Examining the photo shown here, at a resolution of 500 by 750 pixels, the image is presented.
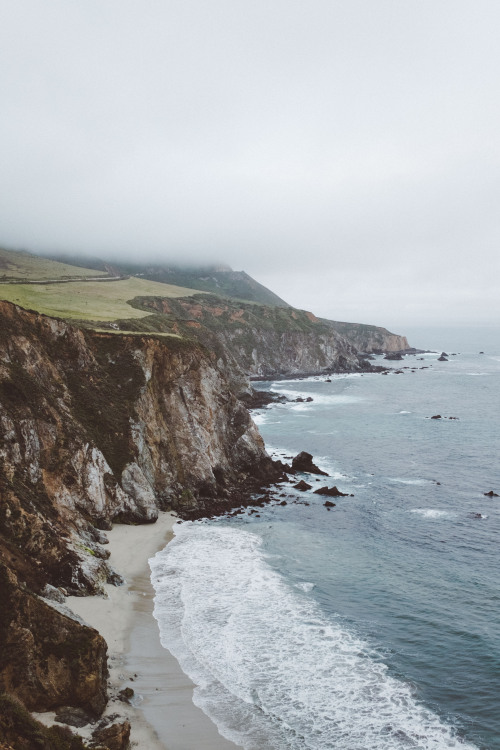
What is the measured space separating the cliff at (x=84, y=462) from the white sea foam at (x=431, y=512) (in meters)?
16.4

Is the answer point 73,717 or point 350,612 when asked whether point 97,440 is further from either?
point 73,717

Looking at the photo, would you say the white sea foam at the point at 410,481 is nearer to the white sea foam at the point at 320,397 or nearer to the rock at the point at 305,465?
the rock at the point at 305,465

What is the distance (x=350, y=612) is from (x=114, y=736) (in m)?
15.6

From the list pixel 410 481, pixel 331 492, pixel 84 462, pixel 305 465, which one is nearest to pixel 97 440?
pixel 84 462

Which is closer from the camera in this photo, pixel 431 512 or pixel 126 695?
pixel 126 695

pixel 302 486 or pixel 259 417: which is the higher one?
pixel 259 417

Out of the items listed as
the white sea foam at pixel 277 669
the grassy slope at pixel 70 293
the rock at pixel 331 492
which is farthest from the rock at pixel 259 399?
the white sea foam at pixel 277 669

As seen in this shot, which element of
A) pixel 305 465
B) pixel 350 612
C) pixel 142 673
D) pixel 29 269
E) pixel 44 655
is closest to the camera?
pixel 44 655

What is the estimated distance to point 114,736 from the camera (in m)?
15.7

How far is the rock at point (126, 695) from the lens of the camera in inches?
735

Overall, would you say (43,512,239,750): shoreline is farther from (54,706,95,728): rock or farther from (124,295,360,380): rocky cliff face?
(124,295,360,380): rocky cliff face

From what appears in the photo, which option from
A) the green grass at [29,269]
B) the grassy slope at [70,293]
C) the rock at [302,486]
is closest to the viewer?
the rock at [302,486]

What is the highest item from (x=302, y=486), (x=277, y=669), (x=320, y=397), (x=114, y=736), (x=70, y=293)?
(x=70, y=293)

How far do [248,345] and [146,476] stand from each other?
111 metres
